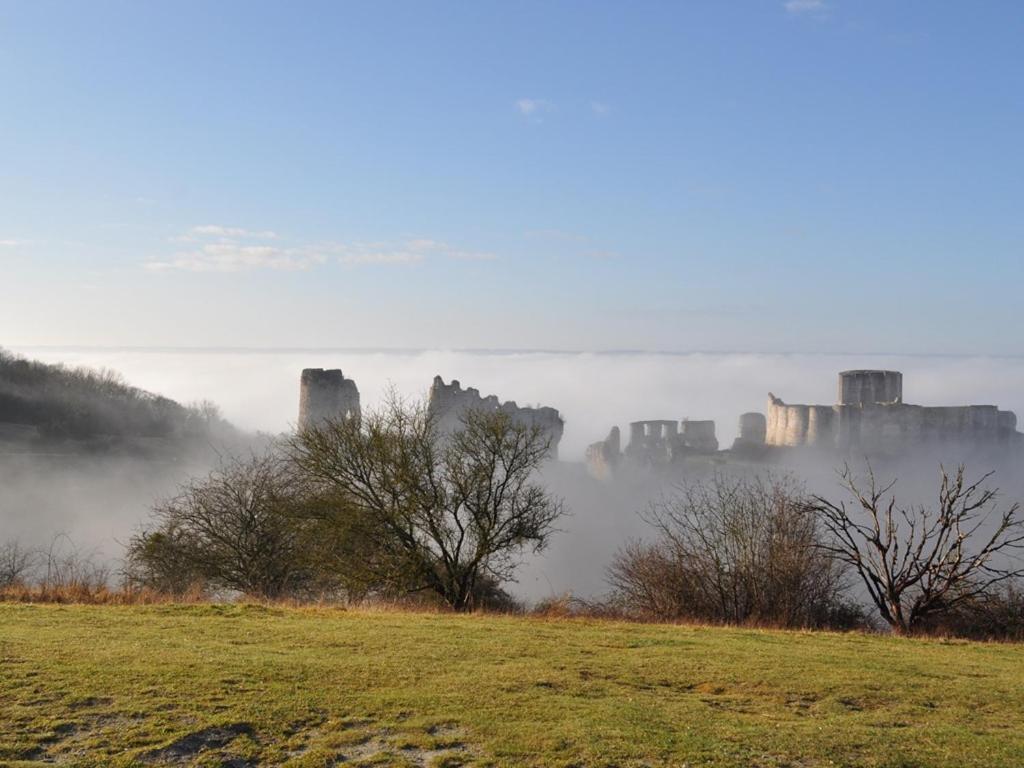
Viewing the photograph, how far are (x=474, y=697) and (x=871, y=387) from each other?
3011 inches

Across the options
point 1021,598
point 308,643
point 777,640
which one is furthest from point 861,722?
point 1021,598

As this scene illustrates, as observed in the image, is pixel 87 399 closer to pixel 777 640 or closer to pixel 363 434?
pixel 363 434

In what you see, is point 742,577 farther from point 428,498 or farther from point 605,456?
point 605,456

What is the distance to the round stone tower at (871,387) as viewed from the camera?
263 ft

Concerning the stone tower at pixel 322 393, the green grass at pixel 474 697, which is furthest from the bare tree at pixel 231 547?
the stone tower at pixel 322 393

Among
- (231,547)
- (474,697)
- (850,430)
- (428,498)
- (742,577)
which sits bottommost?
(742,577)

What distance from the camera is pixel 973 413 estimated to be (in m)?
79.5

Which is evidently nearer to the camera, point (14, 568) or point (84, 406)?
point (14, 568)

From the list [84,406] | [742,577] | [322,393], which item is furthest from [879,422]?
[84,406]

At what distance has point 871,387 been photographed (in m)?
80.4

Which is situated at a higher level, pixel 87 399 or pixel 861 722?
pixel 87 399

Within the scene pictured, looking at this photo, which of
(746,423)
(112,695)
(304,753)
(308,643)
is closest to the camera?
(304,753)

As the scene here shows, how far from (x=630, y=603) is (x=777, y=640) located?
921 centimetres

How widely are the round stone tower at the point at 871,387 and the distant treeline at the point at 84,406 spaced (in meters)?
57.1
